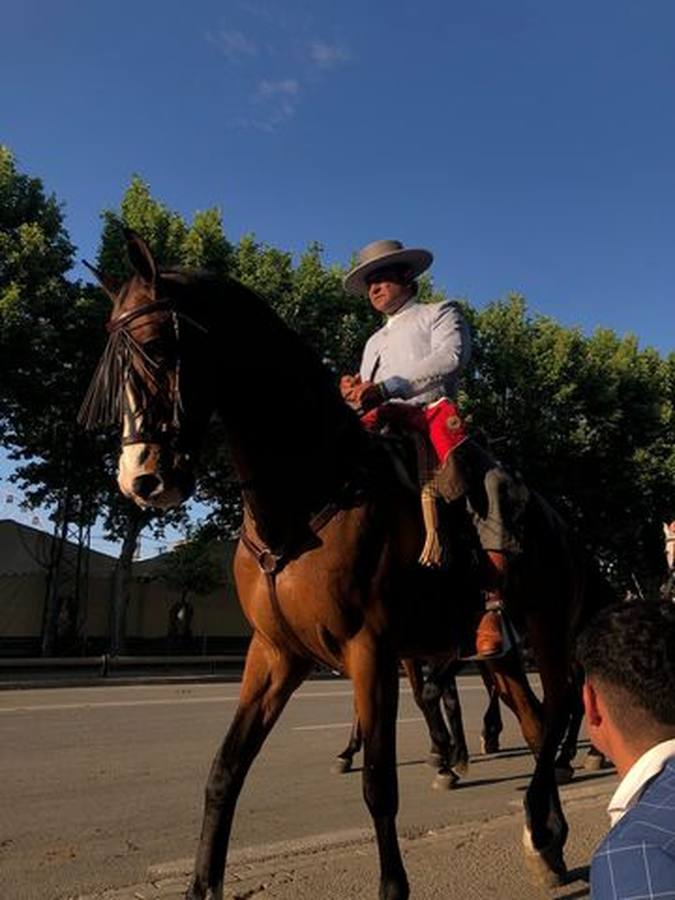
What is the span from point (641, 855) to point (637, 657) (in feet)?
1.39

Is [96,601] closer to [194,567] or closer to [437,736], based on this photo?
[194,567]

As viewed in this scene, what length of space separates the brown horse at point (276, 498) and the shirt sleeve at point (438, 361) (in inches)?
23.3

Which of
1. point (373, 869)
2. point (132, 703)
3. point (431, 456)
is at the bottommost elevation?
point (373, 869)

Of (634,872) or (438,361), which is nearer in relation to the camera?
(634,872)

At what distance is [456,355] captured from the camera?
5.20 metres

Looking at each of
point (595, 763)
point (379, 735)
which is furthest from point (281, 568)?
point (595, 763)

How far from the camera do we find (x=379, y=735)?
13.5ft

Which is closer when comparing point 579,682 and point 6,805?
point 6,805

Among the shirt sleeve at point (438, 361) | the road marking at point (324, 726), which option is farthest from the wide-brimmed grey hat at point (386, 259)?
the road marking at point (324, 726)

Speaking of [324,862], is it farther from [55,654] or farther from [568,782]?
[55,654]

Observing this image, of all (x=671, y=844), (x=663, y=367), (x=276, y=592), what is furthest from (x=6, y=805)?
(x=663, y=367)

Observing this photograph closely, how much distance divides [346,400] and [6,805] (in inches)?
162

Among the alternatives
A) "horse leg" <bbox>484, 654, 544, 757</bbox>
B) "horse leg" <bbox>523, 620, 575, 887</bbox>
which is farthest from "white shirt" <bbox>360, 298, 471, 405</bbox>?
"horse leg" <bbox>484, 654, 544, 757</bbox>

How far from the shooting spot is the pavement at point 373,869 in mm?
4559
